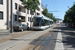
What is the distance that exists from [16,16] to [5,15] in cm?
466

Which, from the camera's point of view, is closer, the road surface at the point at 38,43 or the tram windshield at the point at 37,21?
the road surface at the point at 38,43

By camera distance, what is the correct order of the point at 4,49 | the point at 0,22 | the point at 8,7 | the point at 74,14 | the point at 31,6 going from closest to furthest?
the point at 4,49 < the point at 0,22 < the point at 8,7 < the point at 31,6 < the point at 74,14

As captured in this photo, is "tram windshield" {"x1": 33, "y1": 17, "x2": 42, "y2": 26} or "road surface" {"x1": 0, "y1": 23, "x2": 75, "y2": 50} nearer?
"road surface" {"x1": 0, "y1": 23, "x2": 75, "y2": 50}

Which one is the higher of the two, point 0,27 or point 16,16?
point 16,16

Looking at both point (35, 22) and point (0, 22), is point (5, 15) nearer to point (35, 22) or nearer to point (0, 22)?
point (0, 22)

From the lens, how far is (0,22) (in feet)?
64.1

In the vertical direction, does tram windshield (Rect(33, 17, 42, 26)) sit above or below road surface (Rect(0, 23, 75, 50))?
above

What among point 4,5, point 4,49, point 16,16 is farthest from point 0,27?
point 4,49

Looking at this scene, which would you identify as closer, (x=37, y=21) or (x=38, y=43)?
(x=38, y=43)

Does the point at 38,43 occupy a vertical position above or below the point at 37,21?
below


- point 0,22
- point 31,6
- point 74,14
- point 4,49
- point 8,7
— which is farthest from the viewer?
point 74,14

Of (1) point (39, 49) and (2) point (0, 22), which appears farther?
(2) point (0, 22)

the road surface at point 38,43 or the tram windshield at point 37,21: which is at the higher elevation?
the tram windshield at point 37,21

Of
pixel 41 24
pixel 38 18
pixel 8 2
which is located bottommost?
pixel 41 24
